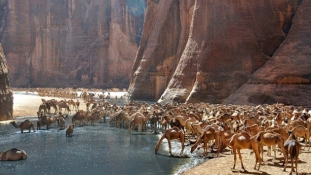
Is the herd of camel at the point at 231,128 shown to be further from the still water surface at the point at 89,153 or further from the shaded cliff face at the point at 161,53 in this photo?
the shaded cliff face at the point at 161,53

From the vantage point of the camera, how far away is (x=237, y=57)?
42531 mm

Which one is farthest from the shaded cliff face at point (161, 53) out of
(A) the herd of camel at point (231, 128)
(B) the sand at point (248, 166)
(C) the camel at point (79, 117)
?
(B) the sand at point (248, 166)

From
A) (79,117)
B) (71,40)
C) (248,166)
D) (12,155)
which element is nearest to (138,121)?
(79,117)

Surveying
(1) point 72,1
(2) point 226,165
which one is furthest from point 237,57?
(1) point 72,1

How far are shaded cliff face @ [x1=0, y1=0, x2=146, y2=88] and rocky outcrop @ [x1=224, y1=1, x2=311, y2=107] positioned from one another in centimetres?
6890

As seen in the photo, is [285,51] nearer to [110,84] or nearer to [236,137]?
[236,137]

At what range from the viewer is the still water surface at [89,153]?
1576 centimetres

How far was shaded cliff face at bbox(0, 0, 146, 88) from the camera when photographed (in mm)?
108062

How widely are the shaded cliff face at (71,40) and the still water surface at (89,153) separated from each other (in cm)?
8182

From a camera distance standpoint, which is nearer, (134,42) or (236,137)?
(236,137)

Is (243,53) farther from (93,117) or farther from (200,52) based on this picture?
(93,117)

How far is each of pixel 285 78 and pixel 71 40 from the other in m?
89.2

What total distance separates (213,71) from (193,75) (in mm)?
3262

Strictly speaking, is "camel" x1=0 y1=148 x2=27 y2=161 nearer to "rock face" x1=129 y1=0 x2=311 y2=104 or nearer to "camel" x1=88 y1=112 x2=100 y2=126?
"camel" x1=88 y1=112 x2=100 y2=126
